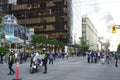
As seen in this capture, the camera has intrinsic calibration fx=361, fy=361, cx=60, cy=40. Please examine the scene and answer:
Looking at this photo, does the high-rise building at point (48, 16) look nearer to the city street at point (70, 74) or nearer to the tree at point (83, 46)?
the tree at point (83, 46)

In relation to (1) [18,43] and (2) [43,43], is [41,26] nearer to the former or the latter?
(2) [43,43]

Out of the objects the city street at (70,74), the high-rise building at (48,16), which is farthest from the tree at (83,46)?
the city street at (70,74)

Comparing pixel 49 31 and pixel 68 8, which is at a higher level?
pixel 68 8

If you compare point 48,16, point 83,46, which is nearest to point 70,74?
point 48,16

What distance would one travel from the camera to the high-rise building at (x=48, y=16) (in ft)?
430

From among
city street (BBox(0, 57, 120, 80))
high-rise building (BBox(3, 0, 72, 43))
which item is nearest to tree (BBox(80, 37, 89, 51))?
high-rise building (BBox(3, 0, 72, 43))

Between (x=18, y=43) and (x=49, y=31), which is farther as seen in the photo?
(x=49, y=31)

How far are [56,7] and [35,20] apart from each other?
9.53 metres

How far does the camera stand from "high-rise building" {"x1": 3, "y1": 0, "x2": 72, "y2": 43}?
131 m

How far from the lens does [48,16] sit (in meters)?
133

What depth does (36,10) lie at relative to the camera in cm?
13438

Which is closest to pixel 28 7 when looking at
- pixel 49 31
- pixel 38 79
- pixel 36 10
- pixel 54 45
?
pixel 36 10

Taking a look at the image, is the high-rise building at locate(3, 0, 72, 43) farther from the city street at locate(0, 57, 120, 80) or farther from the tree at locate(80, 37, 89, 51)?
the city street at locate(0, 57, 120, 80)

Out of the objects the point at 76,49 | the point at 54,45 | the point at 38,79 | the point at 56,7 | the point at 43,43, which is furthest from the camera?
the point at 76,49
